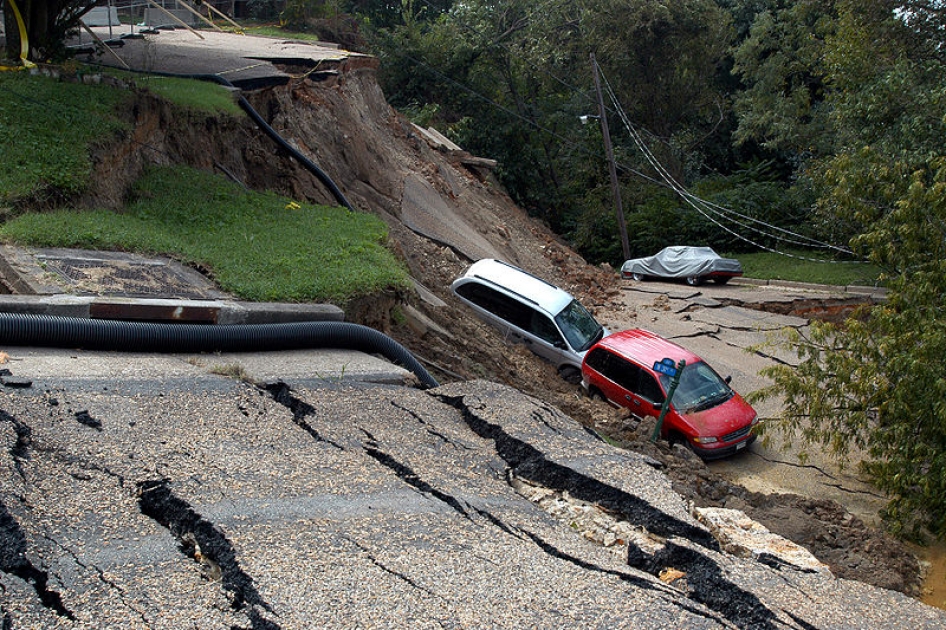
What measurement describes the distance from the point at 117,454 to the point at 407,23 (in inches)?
1165

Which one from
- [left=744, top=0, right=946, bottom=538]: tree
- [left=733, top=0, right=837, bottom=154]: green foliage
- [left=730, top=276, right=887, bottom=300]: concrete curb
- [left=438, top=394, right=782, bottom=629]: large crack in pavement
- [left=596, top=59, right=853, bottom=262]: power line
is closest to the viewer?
[left=438, top=394, right=782, bottom=629]: large crack in pavement

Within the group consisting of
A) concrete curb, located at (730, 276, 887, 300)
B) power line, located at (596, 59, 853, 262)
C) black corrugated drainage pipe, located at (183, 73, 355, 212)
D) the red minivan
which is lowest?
concrete curb, located at (730, 276, 887, 300)

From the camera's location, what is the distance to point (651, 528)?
6016mm

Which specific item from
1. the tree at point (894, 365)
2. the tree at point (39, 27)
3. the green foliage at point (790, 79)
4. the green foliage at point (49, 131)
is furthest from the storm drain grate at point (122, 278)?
the green foliage at point (790, 79)

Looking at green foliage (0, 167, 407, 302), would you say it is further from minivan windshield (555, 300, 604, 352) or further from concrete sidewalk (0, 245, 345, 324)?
minivan windshield (555, 300, 604, 352)

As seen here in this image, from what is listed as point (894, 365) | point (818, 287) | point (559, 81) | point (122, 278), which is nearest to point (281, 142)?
point (122, 278)

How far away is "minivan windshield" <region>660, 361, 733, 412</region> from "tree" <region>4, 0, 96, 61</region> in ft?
34.4

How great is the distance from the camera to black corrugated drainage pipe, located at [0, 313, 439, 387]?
24.0ft

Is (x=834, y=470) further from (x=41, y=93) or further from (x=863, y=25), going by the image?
(x=863, y=25)

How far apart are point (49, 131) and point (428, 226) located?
29.7 feet

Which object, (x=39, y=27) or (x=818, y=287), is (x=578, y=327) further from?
(x=818, y=287)

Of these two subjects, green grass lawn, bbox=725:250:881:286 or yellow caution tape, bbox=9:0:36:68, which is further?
green grass lawn, bbox=725:250:881:286

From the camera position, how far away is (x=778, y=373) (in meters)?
11.4

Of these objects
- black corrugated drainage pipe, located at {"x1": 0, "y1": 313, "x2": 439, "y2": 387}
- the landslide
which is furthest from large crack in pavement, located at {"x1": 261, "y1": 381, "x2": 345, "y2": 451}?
the landslide
